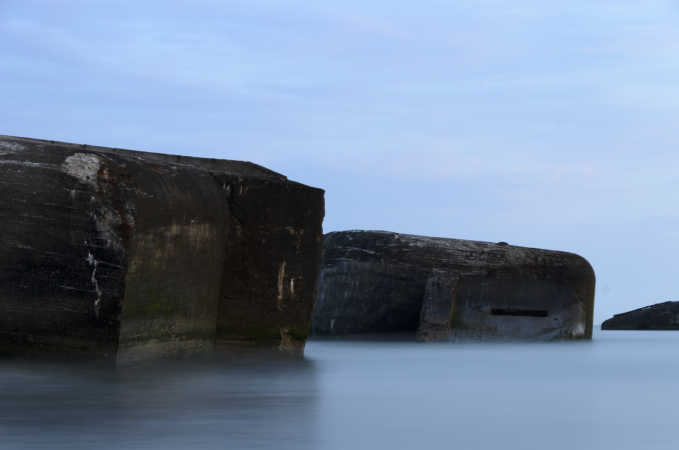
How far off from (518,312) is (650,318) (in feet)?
21.1

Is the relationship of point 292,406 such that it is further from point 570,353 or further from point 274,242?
point 570,353

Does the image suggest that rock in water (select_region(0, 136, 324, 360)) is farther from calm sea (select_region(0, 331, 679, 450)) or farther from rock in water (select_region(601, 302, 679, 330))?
rock in water (select_region(601, 302, 679, 330))

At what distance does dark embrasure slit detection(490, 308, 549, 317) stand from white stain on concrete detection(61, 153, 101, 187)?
5.89 meters

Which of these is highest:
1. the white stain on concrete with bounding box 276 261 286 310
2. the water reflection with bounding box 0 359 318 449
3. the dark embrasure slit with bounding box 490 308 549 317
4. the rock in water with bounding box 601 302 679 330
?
the rock in water with bounding box 601 302 679 330

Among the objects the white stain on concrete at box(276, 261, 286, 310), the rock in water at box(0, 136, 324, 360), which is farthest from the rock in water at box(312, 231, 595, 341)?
the rock in water at box(0, 136, 324, 360)

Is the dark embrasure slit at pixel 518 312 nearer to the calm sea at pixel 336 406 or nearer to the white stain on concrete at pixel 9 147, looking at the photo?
the calm sea at pixel 336 406

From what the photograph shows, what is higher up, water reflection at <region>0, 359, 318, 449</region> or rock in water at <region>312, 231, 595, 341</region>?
rock in water at <region>312, 231, 595, 341</region>

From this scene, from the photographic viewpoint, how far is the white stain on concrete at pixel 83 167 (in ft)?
16.4

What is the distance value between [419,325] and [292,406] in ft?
19.0

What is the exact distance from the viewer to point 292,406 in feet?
12.7

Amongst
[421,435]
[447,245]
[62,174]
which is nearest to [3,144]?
[62,174]

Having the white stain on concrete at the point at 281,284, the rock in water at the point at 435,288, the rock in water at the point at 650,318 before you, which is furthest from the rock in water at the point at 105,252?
the rock in water at the point at 650,318

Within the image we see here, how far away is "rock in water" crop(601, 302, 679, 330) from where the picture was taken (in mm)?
15750

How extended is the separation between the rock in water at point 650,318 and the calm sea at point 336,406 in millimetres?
9794
